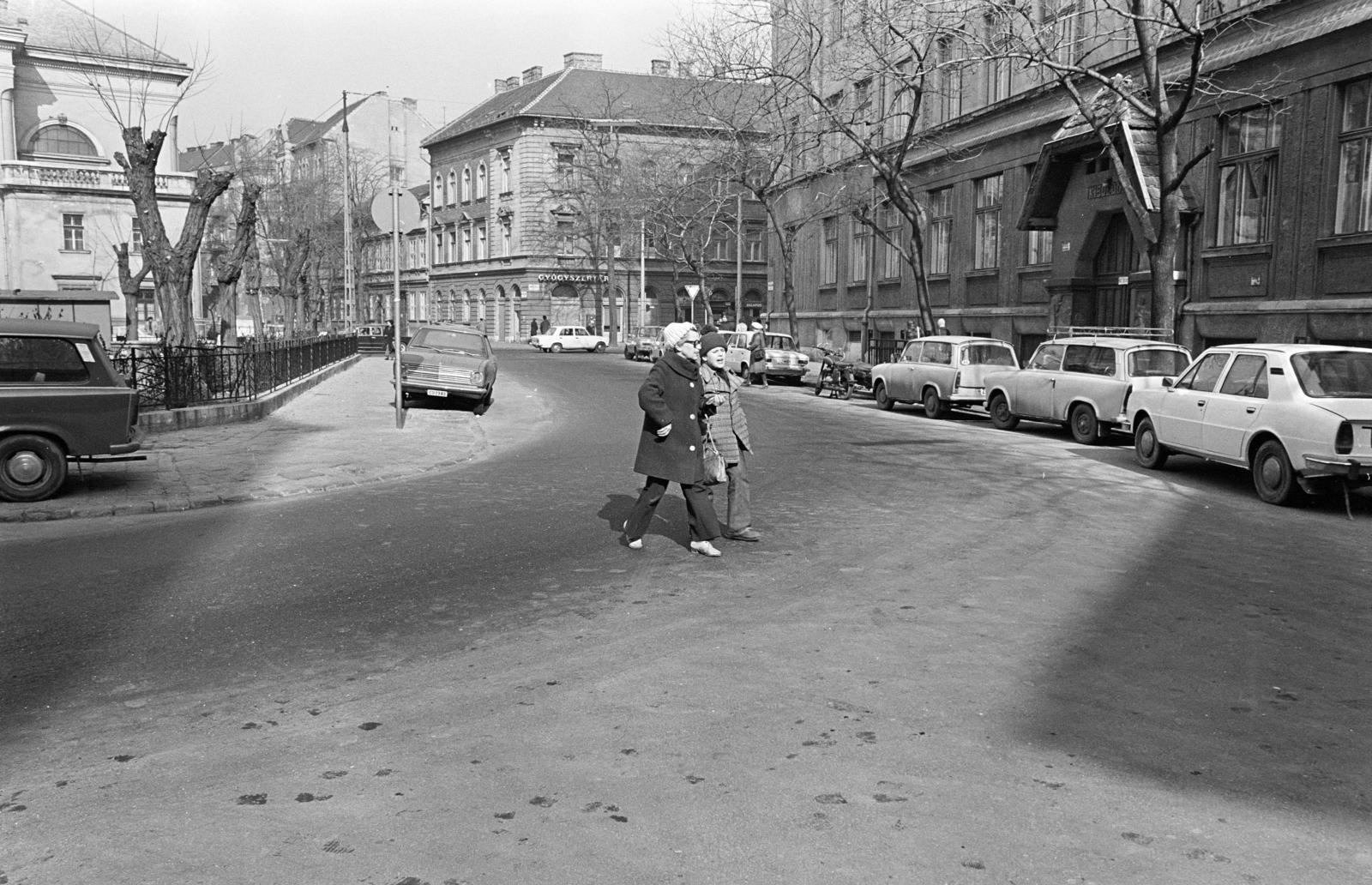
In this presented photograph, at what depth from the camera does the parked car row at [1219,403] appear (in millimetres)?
11250

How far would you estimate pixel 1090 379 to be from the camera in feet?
59.1

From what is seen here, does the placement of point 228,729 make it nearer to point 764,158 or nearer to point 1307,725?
point 1307,725

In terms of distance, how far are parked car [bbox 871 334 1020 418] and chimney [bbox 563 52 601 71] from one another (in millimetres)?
62254

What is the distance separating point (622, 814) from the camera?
164 inches

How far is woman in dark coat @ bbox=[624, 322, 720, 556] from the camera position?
8.73m

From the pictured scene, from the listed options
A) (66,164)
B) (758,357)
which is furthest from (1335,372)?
(66,164)

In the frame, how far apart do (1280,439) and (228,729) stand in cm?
1055

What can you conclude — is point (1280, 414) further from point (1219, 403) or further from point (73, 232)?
point (73, 232)

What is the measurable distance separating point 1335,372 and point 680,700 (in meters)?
9.49

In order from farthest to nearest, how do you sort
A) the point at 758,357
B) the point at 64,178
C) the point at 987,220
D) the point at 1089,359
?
the point at 64,178 → the point at 758,357 → the point at 987,220 → the point at 1089,359

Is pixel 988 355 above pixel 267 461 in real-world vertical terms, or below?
above

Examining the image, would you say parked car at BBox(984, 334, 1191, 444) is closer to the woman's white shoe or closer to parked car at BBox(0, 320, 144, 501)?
the woman's white shoe

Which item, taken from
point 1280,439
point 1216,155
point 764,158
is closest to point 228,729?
point 1280,439

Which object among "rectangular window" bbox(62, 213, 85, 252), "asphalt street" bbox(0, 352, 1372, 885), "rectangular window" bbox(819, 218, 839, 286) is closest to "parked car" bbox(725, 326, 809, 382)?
"rectangular window" bbox(819, 218, 839, 286)
